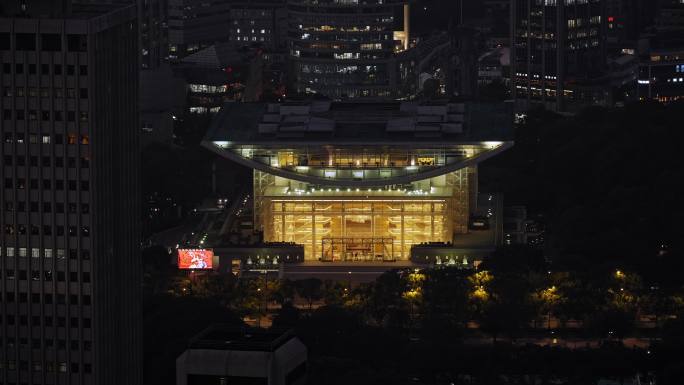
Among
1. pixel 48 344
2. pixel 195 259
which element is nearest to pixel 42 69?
pixel 48 344

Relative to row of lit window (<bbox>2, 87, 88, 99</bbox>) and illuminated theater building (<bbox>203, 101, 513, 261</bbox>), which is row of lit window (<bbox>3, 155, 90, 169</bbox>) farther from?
illuminated theater building (<bbox>203, 101, 513, 261</bbox>)

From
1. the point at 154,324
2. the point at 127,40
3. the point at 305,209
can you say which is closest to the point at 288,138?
the point at 305,209

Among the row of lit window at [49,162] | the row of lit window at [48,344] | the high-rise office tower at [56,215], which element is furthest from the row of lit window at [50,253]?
the row of lit window at [48,344]

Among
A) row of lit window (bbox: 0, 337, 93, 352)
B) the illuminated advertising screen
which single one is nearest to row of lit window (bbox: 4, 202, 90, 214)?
row of lit window (bbox: 0, 337, 93, 352)

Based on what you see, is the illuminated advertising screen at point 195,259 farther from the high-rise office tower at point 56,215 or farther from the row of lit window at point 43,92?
the row of lit window at point 43,92

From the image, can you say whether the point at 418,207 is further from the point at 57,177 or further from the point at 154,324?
the point at 57,177

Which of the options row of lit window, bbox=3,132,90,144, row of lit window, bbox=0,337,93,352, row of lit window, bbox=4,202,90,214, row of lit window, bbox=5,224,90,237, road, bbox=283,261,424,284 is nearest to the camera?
row of lit window, bbox=3,132,90,144

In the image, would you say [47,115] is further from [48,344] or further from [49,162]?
[48,344]
